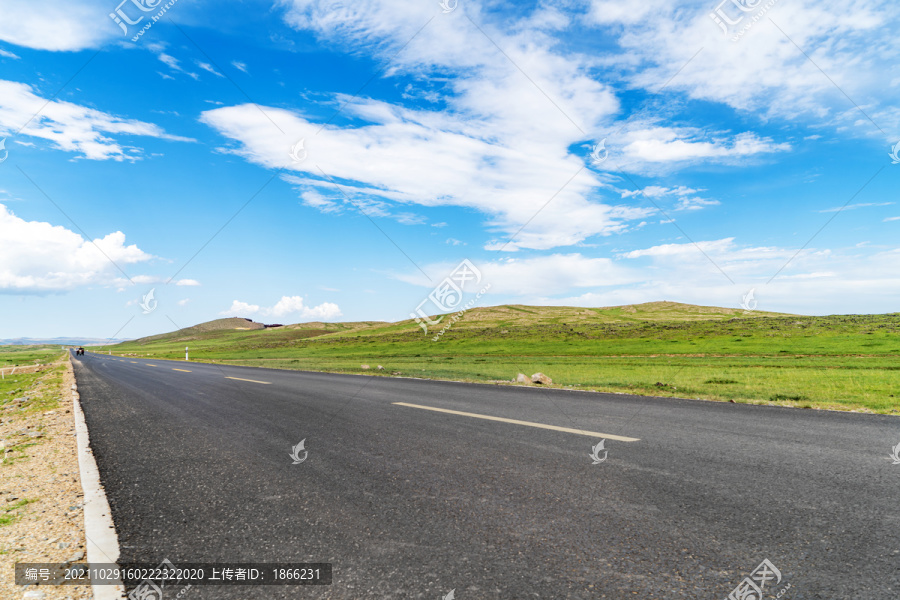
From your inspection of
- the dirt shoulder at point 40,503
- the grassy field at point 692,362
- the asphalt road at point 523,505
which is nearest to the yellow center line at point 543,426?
the asphalt road at point 523,505

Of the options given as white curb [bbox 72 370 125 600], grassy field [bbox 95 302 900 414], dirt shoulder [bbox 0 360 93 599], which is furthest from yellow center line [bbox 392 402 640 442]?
grassy field [bbox 95 302 900 414]

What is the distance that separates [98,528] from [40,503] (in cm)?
134

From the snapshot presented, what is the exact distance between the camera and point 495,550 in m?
3.17

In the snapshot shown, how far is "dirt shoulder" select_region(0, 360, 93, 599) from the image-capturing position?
328cm

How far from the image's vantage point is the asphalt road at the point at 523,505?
283cm

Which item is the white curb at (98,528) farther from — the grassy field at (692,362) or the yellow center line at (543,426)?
the grassy field at (692,362)

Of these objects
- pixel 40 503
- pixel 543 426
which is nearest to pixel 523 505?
pixel 543 426

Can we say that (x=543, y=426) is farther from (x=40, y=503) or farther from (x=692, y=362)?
(x=692, y=362)

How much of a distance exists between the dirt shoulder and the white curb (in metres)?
0.06

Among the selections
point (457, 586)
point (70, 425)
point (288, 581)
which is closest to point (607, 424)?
point (457, 586)

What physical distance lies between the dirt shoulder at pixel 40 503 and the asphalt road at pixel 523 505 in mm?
366

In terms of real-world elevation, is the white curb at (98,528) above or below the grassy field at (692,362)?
above

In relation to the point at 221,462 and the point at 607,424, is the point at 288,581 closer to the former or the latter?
the point at 221,462

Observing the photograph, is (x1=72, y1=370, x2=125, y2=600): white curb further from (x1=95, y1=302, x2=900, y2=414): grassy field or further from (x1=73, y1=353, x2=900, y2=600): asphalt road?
(x1=95, y1=302, x2=900, y2=414): grassy field
